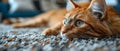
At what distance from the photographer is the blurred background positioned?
12.4 ft

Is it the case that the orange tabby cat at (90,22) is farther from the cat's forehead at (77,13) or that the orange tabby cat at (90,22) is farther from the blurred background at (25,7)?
the blurred background at (25,7)

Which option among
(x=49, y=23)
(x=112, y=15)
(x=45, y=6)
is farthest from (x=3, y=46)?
(x=45, y=6)

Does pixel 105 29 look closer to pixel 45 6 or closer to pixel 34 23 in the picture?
pixel 34 23

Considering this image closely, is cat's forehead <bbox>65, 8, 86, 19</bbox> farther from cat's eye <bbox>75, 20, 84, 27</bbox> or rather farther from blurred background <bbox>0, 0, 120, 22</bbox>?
blurred background <bbox>0, 0, 120, 22</bbox>

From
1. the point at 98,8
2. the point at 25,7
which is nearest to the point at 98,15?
the point at 98,8

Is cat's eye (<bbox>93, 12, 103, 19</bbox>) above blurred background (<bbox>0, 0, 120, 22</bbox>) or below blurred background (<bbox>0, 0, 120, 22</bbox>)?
below

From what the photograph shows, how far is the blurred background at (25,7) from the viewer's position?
379 centimetres

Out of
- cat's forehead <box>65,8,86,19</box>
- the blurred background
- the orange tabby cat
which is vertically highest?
the blurred background

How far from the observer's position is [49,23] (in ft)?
9.45

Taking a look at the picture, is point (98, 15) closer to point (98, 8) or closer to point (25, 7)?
point (98, 8)

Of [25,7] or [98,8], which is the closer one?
[98,8]

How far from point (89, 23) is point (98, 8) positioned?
0.11 m

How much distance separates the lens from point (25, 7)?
3900 millimetres

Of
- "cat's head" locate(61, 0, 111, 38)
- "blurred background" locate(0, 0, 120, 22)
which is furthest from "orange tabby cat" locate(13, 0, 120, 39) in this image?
"blurred background" locate(0, 0, 120, 22)
